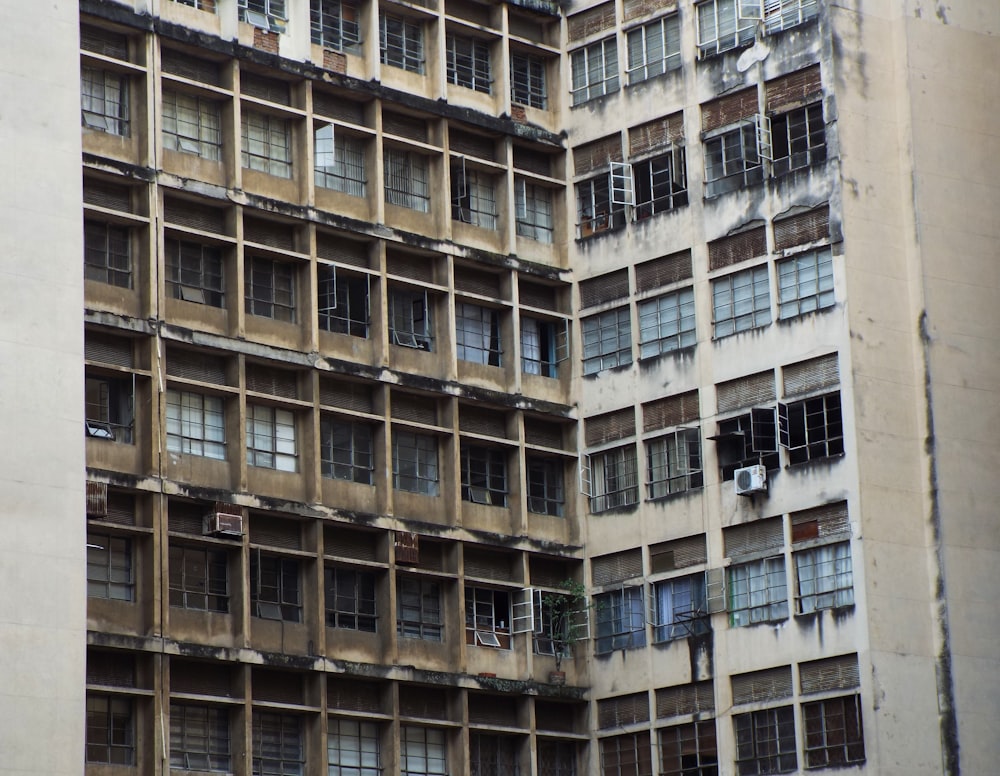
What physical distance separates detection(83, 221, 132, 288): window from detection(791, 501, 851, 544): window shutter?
39.4 feet

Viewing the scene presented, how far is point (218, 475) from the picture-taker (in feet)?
128

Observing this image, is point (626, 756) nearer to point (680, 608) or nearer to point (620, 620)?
point (620, 620)

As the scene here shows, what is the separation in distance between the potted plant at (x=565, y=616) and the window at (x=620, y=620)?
0.93 feet

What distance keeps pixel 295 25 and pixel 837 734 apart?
15.6 meters

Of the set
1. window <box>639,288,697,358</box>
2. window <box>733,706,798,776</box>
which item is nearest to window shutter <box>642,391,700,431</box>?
window <box>639,288,697,358</box>

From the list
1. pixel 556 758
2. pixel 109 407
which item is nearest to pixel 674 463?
pixel 556 758

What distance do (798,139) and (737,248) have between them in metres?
2.22

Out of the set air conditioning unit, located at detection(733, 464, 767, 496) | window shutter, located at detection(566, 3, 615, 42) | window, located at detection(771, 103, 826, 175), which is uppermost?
window shutter, located at detection(566, 3, 615, 42)

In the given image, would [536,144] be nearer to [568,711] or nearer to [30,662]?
[568,711]

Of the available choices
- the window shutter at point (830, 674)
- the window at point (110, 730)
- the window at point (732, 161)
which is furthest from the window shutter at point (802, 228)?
the window at point (110, 730)

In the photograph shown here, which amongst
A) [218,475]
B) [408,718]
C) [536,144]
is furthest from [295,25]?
[408,718]

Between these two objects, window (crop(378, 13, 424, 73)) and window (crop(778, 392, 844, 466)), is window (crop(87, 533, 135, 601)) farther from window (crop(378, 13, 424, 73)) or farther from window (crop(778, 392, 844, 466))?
window (crop(778, 392, 844, 466))

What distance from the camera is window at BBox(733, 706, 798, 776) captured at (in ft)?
130

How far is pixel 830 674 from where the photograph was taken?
39094 millimetres
